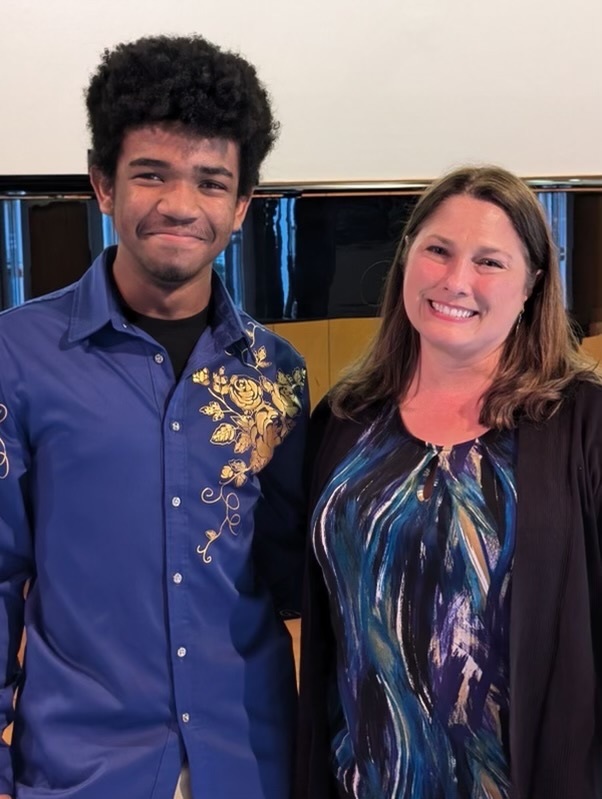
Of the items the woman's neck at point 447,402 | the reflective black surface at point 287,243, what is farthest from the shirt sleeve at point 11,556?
the reflective black surface at point 287,243

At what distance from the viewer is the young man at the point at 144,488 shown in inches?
45.1

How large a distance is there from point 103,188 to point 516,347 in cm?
69

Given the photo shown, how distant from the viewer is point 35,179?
7.85 ft

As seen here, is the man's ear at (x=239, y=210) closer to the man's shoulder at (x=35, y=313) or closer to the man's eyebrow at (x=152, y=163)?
the man's eyebrow at (x=152, y=163)

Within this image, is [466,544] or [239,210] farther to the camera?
[239,210]

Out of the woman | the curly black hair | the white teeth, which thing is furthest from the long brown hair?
the curly black hair

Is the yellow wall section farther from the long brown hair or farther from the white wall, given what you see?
the long brown hair

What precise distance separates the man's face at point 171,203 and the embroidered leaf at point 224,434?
0.22 metres

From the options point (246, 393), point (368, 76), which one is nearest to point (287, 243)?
point (368, 76)

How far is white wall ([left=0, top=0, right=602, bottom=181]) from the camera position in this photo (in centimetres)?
282

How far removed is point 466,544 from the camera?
111 cm

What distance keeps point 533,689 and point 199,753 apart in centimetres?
47

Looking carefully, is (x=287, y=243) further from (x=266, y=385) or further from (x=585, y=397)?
(x=585, y=397)

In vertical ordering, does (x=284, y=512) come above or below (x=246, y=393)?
below
